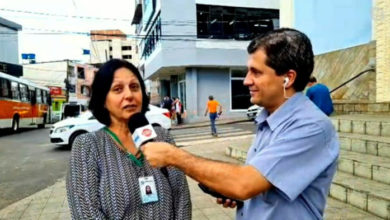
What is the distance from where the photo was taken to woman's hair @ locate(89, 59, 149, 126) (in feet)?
6.41

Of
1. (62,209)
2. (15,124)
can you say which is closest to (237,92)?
(15,124)

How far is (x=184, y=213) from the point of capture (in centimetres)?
195

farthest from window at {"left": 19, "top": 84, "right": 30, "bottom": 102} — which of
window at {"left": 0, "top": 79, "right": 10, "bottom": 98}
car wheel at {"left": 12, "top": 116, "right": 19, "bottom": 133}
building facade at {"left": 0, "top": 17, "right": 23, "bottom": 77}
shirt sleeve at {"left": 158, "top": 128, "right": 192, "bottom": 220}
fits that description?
shirt sleeve at {"left": 158, "top": 128, "right": 192, "bottom": 220}

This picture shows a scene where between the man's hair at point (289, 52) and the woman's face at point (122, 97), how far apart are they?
32.0 inches

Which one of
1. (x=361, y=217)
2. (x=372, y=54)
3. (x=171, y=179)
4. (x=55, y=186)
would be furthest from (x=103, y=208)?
(x=372, y=54)

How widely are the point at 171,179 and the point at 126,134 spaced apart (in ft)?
1.20

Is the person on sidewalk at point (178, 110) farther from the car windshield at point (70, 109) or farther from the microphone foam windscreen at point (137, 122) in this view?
the microphone foam windscreen at point (137, 122)

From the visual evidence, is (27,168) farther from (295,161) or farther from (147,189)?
(295,161)

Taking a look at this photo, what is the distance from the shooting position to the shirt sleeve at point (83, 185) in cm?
173

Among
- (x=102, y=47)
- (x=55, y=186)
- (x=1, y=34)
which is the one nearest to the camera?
(x=55, y=186)

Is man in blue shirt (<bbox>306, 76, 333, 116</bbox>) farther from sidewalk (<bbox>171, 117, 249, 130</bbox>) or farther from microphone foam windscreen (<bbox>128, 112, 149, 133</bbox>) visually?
sidewalk (<bbox>171, 117, 249, 130</bbox>)

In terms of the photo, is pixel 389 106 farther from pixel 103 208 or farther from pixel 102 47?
pixel 102 47

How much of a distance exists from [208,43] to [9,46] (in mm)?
23009

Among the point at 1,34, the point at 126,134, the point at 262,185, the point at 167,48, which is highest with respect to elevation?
the point at 1,34
